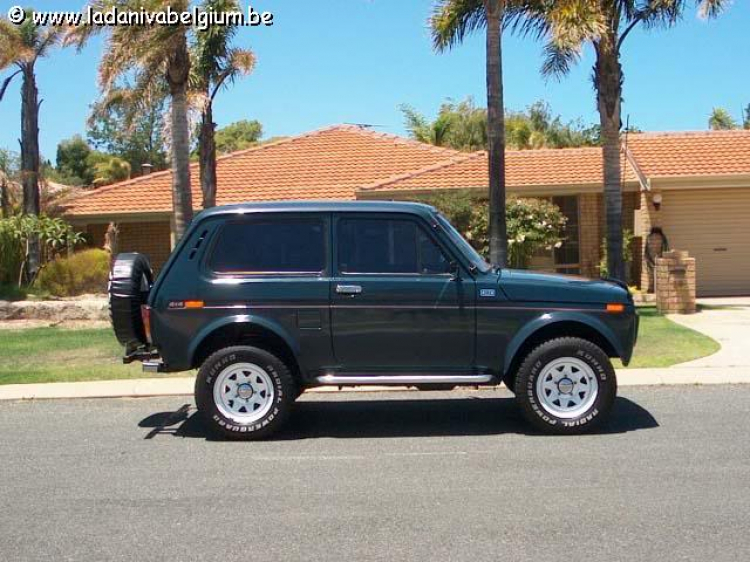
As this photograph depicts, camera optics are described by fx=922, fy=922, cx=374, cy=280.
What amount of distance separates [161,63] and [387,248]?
912cm

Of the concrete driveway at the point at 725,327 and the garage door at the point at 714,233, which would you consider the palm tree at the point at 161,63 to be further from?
the garage door at the point at 714,233

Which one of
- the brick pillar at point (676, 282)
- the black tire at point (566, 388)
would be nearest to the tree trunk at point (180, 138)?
the brick pillar at point (676, 282)

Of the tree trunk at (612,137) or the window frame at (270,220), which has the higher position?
the tree trunk at (612,137)

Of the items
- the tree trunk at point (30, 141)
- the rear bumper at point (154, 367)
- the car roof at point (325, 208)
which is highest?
the tree trunk at point (30, 141)

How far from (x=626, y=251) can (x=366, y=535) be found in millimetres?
17377

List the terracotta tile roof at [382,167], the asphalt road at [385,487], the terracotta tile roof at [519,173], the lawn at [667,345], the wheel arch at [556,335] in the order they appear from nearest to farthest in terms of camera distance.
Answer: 1. the asphalt road at [385,487]
2. the wheel arch at [556,335]
3. the lawn at [667,345]
4. the terracotta tile roof at [519,173]
5. the terracotta tile roof at [382,167]

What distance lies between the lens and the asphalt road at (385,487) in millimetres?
5355

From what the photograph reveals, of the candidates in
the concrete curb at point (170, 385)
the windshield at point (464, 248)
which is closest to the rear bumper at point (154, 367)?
the concrete curb at point (170, 385)

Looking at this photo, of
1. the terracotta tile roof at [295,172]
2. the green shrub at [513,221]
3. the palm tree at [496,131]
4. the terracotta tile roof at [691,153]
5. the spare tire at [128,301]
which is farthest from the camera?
the terracotta tile roof at [295,172]

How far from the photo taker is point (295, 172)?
2583 centimetres

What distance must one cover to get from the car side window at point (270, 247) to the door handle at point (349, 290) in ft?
1.11

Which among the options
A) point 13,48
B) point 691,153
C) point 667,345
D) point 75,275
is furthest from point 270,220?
point 13,48

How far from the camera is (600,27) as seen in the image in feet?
49.5

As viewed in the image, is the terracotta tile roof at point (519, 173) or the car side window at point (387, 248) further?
the terracotta tile roof at point (519, 173)
